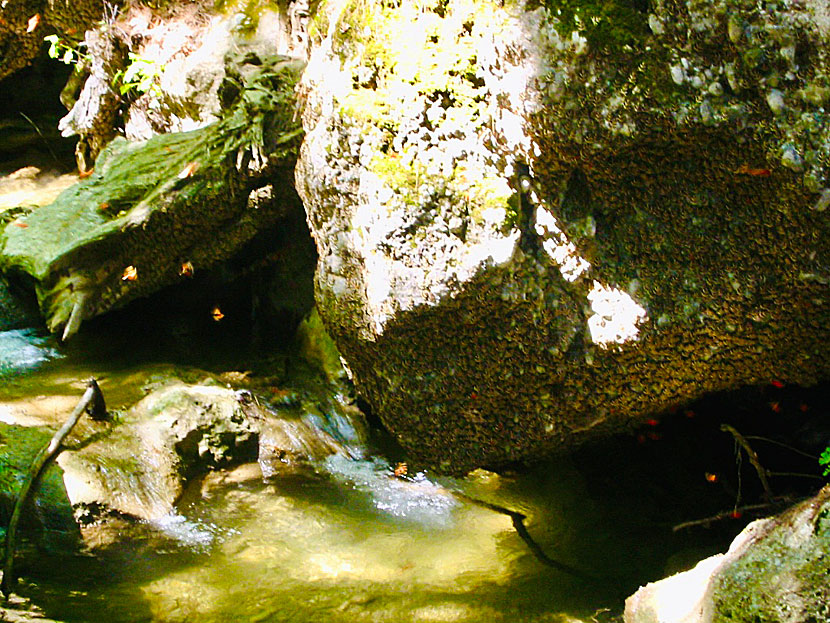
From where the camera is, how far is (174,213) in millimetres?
5230

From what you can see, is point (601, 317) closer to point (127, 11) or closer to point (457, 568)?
point (457, 568)

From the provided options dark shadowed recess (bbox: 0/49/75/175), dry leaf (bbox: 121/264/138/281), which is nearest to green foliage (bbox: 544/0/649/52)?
dry leaf (bbox: 121/264/138/281)

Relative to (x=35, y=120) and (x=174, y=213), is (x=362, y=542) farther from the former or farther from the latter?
(x=35, y=120)

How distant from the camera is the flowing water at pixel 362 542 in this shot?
341 centimetres

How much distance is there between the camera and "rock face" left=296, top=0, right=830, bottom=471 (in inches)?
105

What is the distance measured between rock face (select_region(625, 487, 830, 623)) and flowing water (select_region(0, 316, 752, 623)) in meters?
0.87

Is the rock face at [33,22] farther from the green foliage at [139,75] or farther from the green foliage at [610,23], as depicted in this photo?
the green foliage at [610,23]

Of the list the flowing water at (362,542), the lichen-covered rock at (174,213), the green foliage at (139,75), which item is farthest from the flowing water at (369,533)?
the green foliage at (139,75)

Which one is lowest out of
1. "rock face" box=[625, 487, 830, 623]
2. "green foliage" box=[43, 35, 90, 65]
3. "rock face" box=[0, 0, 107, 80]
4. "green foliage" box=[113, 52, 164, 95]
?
"rock face" box=[625, 487, 830, 623]

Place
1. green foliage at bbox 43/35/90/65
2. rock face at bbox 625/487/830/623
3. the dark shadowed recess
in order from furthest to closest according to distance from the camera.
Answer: the dark shadowed recess < green foliage at bbox 43/35/90/65 < rock face at bbox 625/487/830/623

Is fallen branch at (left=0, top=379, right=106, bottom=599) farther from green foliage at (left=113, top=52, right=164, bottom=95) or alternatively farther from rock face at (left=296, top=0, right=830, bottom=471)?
green foliage at (left=113, top=52, right=164, bottom=95)

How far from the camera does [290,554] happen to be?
3936 mm

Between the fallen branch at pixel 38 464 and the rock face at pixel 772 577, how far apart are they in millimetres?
3000

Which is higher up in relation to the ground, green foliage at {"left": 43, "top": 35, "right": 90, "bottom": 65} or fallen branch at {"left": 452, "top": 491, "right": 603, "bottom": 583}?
green foliage at {"left": 43, "top": 35, "right": 90, "bottom": 65}
